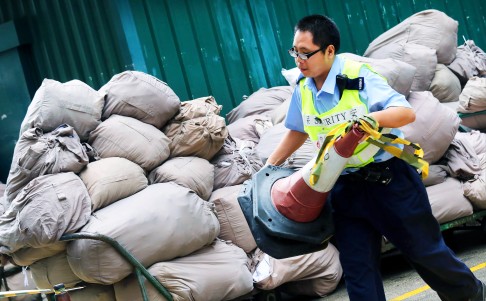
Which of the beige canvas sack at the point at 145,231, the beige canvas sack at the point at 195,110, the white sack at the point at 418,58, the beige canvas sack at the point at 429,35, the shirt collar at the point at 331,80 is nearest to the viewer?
the shirt collar at the point at 331,80

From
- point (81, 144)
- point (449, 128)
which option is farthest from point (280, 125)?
point (81, 144)

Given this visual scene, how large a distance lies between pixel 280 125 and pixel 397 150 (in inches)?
122

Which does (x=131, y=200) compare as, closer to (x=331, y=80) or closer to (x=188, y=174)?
(x=188, y=174)

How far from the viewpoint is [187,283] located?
5730 mm

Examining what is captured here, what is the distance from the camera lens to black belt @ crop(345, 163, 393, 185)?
426 cm

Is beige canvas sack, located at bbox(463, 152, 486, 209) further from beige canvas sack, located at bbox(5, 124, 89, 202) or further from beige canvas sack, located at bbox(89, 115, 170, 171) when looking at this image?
beige canvas sack, located at bbox(5, 124, 89, 202)

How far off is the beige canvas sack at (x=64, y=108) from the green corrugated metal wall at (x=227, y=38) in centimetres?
197

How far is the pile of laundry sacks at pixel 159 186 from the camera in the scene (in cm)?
553

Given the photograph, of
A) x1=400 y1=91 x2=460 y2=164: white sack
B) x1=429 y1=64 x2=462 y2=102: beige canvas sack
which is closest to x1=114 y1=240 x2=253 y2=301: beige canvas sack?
x1=400 y1=91 x2=460 y2=164: white sack

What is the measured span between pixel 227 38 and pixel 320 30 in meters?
4.46

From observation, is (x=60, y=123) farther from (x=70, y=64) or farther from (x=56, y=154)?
(x=70, y=64)

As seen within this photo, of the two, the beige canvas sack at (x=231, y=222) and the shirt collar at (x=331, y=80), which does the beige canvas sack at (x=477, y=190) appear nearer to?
the beige canvas sack at (x=231, y=222)

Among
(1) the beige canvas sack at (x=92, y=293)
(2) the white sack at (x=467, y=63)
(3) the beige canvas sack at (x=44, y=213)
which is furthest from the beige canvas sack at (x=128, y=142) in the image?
(2) the white sack at (x=467, y=63)

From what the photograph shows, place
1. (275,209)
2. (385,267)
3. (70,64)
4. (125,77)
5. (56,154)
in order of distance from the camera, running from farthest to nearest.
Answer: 1. (70,64)
2. (385,267)
3. (125,77)
4. (56,154)
5. (275,209)
